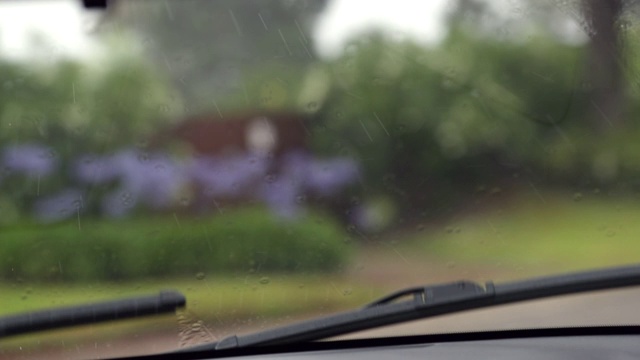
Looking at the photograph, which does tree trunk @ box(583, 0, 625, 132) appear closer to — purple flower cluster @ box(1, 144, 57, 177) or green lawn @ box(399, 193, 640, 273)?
green lawn @ box(399, 193, 640, 273)

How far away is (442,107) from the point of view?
340 cm

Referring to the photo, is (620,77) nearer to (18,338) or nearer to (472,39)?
(472,39)

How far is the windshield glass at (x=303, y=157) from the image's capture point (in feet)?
10.1

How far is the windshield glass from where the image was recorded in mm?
3086

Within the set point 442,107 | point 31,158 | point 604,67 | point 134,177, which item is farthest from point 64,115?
point 604,67

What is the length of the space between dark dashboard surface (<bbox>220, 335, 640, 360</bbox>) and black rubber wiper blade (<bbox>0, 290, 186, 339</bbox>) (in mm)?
339

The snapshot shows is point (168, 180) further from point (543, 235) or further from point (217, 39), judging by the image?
point (543, 235)

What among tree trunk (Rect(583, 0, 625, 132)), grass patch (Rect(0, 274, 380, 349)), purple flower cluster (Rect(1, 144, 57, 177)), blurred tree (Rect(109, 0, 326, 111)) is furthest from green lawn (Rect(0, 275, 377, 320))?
tree trunk (Rect(583, 0, 625, 132))

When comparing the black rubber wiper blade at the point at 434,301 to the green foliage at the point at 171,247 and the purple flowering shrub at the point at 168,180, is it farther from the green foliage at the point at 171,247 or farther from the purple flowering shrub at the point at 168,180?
the purple flowering shrub at the point at 168,180

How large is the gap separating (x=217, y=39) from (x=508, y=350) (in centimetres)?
134

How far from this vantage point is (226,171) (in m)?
3.22

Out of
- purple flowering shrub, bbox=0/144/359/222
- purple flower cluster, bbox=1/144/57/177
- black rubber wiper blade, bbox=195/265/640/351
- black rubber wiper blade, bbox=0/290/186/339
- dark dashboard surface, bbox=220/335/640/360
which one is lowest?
dark dashboard surface, bbox=220/335/640/360

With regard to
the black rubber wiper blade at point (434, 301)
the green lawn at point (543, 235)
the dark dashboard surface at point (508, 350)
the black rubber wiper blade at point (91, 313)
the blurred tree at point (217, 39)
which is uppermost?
the blurred tree at point (217, 39)

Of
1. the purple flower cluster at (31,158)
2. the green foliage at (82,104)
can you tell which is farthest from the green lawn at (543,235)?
the purple flower cluster at (31,158)
